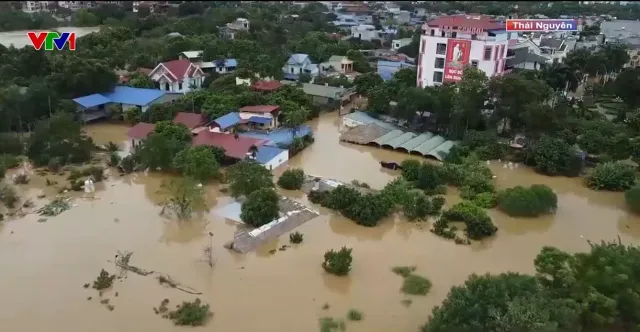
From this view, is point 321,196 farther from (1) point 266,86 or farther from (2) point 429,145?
(1) point 266,86

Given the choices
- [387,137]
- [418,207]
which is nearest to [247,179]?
[418,207]

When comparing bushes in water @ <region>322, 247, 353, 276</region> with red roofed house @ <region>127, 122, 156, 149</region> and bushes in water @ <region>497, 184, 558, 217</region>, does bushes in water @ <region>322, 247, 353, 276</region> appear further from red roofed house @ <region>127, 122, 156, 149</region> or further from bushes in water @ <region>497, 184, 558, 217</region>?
red roofed house @ <region>127, 122, 156, 149</region>

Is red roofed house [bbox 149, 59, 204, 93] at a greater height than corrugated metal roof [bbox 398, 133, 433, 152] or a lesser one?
greater

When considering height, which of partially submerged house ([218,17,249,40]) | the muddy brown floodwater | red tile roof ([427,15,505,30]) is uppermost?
red tile roof ([427,15,505,30])

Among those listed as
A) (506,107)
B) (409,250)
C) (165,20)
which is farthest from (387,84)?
(165,20)

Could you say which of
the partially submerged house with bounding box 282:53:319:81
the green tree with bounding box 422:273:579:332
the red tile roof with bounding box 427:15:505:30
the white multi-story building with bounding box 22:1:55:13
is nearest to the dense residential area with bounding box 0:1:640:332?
the green tree with bounding box 422:273:579:332

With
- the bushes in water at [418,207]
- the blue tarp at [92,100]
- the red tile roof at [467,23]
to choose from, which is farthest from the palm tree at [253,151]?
the red tile roof at [467,23]

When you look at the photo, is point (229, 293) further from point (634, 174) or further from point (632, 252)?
point (634, 174)
